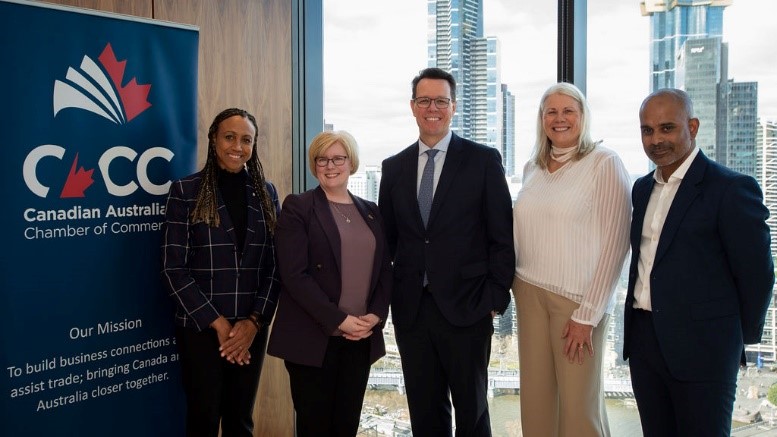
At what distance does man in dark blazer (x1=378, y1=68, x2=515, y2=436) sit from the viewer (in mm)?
2434

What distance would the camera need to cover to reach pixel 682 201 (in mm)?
1996

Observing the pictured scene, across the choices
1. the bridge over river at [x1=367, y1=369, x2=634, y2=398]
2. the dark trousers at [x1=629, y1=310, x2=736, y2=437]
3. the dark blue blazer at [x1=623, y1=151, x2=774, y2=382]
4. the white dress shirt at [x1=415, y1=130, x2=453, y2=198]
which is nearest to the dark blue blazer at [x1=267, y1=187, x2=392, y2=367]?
the white dress shirt at [x1=415, y1=130, x2=453, y2=198]

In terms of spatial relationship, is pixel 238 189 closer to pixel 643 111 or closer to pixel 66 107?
pixel 66 107

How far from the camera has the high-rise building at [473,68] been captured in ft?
10.9

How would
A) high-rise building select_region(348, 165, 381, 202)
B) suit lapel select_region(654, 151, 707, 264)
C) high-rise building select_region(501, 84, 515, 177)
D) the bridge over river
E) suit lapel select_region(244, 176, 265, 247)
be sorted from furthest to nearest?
1. high-rise building select_region(348, 165, 381, 202)
2. high-rise building select_region(501, 84, 515, 177)
3. the bridge over river
4. suit lapel select_region(244, 176, 265, 247)
5. suit lapel select_region(654, 151, 707, 264)

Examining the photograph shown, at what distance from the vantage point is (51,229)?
241cm

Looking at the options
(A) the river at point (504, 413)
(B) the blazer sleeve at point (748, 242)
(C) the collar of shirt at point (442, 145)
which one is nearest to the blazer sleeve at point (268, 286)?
(C) the collar of shirt at point (442, 145)

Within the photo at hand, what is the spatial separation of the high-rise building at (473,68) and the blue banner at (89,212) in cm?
137

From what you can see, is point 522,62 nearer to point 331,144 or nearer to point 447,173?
point 447,173

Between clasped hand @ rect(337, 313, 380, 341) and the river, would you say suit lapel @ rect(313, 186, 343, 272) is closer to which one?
clasped hand @ rect(337, 313, 380, 341)

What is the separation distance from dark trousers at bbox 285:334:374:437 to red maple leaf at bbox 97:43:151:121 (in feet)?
4.26

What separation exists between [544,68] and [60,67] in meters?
2.26

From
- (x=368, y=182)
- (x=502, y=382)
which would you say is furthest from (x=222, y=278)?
(x=502, y=382)

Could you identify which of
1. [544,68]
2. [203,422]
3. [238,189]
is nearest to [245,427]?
[203,422]
